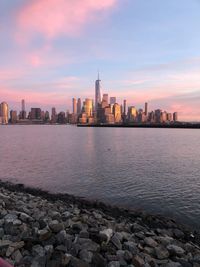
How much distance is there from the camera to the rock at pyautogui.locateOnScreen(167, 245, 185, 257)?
32.3 ft

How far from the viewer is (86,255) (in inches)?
338

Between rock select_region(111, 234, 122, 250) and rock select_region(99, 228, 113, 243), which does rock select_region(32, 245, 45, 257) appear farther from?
rock select_region(111, 234, 122, 250)

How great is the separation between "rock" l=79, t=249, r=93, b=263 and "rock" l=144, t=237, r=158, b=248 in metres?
2.59

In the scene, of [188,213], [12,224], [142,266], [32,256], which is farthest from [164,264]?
[188,213]

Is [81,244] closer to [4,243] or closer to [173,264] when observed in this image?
[4,243]

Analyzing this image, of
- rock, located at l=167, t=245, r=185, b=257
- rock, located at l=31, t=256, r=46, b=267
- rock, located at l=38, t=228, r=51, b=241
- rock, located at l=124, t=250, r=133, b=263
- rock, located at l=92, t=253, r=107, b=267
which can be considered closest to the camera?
rock, located at l=31, t=256, r=46, b=267

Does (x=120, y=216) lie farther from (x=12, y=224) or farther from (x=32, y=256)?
(x=32, y=256)

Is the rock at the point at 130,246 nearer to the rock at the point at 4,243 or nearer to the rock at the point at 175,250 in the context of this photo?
the rock at the point at 175,250

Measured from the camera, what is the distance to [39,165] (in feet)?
125

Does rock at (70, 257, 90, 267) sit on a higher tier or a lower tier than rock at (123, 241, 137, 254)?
higher

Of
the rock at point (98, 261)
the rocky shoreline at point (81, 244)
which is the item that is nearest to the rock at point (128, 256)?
the rocky shoreline at point (81, 244)

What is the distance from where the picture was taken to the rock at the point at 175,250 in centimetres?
984

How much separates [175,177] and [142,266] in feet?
69.4

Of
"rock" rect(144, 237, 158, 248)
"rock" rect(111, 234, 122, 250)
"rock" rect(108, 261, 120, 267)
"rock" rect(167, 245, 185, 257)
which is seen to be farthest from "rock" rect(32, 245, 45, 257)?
"rock" rect(167, 245, 185, 257)
